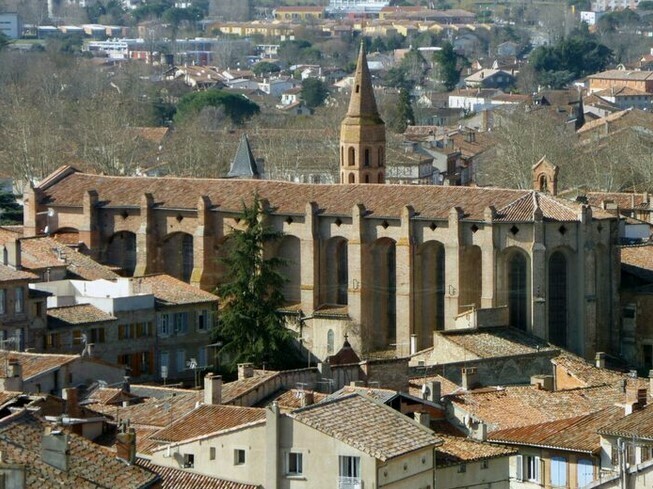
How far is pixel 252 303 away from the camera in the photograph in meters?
73.1

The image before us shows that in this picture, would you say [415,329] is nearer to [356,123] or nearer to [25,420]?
[356,123]

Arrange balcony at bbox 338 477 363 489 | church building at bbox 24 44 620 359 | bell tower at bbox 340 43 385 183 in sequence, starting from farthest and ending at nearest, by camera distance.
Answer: bell tower at bbox 340 43 385 183 → church building at bbox 24 44 620 359 → balcony at bbox 338 477 363 489

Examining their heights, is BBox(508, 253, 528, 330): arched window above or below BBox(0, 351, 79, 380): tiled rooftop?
below

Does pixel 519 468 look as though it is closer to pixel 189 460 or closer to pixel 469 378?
pixel 189 460

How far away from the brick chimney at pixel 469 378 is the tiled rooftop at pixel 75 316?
1001 centimetres

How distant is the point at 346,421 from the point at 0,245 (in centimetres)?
3449

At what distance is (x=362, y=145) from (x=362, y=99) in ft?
7.12

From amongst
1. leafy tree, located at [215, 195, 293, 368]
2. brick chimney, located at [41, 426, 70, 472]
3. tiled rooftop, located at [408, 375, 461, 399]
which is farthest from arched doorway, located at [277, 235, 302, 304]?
brick chimney, located at [41, 426, 70, 472]

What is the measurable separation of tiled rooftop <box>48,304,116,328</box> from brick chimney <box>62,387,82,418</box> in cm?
1632

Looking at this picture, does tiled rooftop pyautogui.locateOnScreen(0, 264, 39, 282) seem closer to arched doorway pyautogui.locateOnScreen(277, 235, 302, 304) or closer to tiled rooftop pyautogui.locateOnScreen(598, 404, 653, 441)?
arched doorway pyautogui.locateOnScreen(277, 235, 302, 304)

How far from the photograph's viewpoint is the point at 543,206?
78.6m

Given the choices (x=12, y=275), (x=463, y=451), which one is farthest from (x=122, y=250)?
(x=463, y=451)

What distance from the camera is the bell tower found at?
91.9m

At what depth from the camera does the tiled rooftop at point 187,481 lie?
135 feet
